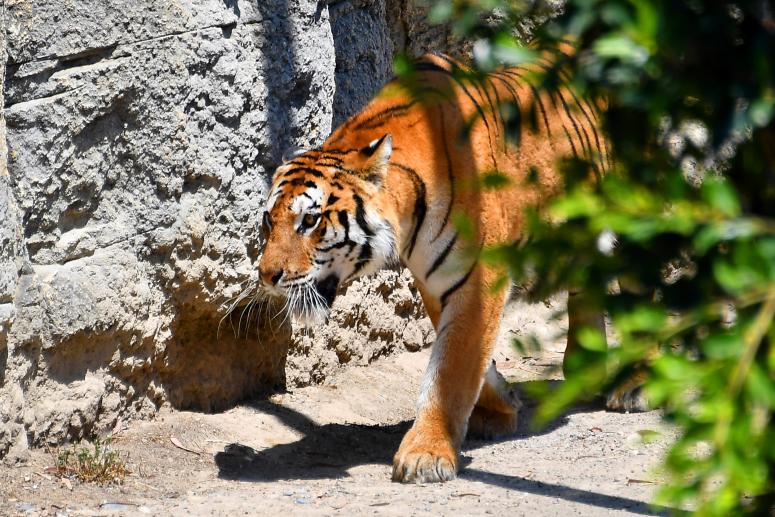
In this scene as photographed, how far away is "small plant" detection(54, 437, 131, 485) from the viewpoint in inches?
163

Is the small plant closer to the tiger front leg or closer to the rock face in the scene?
the rock face

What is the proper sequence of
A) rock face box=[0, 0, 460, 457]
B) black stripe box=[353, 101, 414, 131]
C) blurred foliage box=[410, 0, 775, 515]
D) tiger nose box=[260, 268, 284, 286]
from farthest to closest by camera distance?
1. black stripe box=[353, 101, 414, 131]
2. tiger nose box=[260, 268, 284, 286]
3. rock face box=[0, 0, 460, 457]
4. blurred foliage box=[410, 0, 775, 515]

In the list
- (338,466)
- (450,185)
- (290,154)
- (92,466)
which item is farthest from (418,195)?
(92,466)

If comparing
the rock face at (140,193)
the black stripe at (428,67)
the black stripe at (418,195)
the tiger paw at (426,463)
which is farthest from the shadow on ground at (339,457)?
the black stripe at (428,67)

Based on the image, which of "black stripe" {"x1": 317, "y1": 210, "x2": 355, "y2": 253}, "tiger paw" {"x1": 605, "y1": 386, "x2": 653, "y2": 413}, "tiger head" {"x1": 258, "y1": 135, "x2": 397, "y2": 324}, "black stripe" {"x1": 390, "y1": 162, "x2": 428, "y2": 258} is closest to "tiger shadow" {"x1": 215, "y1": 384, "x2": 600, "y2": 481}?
"tiger paw" {"x1": 605, "y1": 386, "x2": 653, "y2": 413}

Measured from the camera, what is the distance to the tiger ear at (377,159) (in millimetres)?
4477

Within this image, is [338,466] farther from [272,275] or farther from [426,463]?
[272,275]

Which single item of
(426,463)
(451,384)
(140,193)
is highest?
(140,193)

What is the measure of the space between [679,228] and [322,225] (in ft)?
10.5

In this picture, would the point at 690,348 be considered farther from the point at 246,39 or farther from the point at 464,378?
the point at 246,39

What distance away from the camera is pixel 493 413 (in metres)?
5.23

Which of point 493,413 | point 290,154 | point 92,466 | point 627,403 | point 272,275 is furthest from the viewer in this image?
point 627,403

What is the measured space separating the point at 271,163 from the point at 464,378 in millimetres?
1456

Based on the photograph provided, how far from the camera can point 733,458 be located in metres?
1.24
